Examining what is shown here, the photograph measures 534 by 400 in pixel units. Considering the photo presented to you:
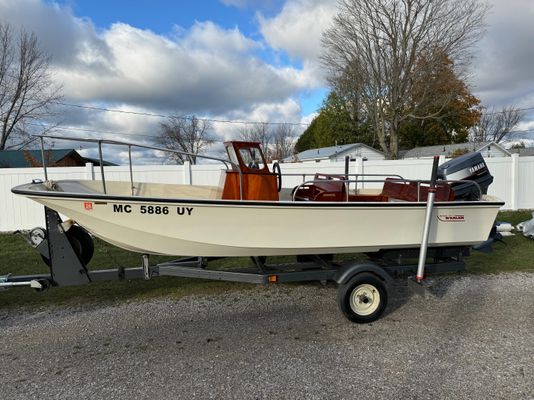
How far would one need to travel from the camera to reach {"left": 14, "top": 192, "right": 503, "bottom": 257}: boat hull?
12.4 feet

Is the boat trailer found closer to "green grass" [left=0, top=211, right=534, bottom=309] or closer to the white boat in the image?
the white boat

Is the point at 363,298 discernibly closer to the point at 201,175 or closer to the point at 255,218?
the point at 255,218

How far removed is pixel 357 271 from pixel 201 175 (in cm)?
752

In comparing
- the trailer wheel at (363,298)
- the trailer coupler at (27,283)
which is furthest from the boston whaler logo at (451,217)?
the trailer coupler at (27,283)

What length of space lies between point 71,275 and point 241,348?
5.95ft

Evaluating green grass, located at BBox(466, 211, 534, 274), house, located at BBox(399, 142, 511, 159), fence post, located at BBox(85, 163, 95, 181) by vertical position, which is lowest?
green grass, located at BBox(466, 211, 534, 274)

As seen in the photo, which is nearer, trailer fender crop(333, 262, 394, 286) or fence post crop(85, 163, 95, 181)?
trailer fender crop(333, 262, 394, 286)

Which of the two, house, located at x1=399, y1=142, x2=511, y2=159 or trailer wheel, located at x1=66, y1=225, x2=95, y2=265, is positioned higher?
Answer: house, located at x1=399, y1=142, x2=511, y2=159

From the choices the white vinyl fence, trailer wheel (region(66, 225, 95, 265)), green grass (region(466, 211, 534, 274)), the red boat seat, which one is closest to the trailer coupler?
trailer wheel (region(66, 225, 95, 265))

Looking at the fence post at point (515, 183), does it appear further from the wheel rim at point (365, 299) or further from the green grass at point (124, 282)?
the wheel rim at point (365, 299)

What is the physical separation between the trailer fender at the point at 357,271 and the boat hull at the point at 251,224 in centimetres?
19

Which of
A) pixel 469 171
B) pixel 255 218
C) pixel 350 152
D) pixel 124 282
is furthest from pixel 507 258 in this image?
pixel 350 152

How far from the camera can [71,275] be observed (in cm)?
399

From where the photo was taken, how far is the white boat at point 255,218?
12.5 ft
